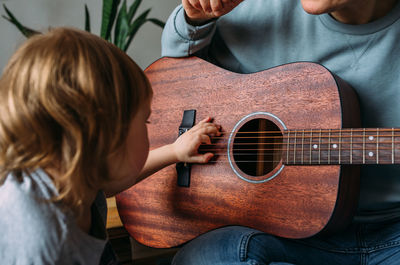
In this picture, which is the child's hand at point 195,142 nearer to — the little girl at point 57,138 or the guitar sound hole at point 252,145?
the guitar sound hole at point 252,145

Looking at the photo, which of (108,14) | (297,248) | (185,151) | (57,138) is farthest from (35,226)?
(108,14)

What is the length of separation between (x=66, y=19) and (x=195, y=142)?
114cm

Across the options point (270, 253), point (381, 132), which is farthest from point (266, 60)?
point (270, 253)

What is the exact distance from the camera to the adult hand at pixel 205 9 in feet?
3.10

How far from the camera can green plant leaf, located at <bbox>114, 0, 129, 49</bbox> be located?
1.56 m

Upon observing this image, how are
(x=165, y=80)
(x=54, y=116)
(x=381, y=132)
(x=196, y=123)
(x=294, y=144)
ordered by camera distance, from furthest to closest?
(x=165, y=80) → (x=196, y=123) → (x=294, y=144) → (x=381, y=132) → (x=54, y=116)

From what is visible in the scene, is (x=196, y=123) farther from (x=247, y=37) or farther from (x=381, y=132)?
(x=381, y=132)

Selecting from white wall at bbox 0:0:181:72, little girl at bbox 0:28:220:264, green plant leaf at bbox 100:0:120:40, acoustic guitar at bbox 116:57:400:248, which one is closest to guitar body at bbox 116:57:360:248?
acoustic guitar at bbox 116:57:400:248

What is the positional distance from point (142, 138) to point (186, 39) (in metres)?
0.45

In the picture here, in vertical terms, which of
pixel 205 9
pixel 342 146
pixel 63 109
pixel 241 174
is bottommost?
pixel 241 174

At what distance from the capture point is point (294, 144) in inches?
31.6

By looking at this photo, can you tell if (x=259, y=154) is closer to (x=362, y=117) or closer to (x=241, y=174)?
(x=241, y=174)

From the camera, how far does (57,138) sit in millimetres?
594

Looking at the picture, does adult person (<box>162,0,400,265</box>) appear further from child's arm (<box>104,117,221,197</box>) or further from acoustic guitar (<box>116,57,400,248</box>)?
child's arm (<box>104,117,221,197</box>)
